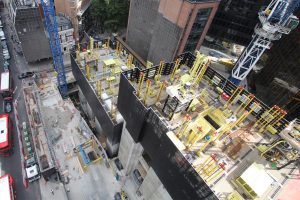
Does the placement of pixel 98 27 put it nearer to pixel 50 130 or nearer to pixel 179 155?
pixel 50 130

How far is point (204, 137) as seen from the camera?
25.5m

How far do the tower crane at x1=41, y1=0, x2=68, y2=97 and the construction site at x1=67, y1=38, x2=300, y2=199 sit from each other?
28387 mm

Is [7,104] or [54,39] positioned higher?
[54,39]

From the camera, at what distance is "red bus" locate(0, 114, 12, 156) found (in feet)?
137

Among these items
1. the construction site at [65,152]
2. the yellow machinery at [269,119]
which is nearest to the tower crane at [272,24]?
the yellow machinery at [269,119]

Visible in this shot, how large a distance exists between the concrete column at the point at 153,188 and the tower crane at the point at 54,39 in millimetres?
38206

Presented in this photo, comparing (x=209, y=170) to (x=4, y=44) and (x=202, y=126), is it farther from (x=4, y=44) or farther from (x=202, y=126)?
(x=4, y=44)

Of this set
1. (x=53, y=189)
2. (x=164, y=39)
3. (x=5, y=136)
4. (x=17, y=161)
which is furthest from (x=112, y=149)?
(x=164, y=39)

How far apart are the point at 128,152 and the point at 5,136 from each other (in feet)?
98.1

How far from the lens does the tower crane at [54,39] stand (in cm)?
4200

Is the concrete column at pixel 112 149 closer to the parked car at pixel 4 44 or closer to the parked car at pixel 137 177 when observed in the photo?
the parked car at pixel 137 177

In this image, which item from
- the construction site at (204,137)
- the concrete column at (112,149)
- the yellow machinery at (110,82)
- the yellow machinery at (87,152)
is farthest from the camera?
the yellow machinery at (87,152)

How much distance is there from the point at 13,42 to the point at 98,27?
108 feet

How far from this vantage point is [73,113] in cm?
5216
